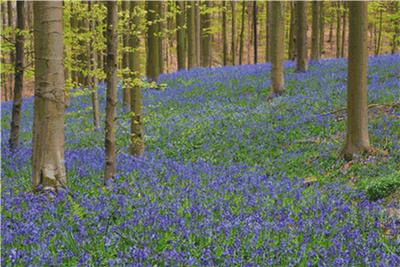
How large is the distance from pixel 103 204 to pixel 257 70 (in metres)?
17.8

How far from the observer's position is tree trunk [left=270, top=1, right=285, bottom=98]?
16.6 m

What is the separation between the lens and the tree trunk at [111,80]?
25.1 feet

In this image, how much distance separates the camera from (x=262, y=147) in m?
11.8

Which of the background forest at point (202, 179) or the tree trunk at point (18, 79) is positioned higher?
the tree trunk at point (18, 79)

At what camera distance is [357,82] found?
1000 cm

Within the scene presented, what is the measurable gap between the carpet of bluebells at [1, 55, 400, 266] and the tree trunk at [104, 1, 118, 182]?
354 mm

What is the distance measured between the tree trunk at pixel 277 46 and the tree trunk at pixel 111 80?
9619mm

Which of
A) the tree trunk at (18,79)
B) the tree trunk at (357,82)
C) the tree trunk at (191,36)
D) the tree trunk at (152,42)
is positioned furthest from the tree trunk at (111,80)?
the tree trunk at (191,36)

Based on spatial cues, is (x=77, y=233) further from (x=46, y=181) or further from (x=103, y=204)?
(x=46, y=181)

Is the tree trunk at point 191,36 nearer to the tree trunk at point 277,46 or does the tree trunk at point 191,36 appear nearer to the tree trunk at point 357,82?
the tree trunk at point 277,46

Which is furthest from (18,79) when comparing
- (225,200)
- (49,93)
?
(225,200)

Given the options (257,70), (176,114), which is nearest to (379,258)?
(176,114)

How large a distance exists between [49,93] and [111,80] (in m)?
1.12

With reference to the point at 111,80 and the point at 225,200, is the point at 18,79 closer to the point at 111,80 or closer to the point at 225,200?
the point at 111,80
